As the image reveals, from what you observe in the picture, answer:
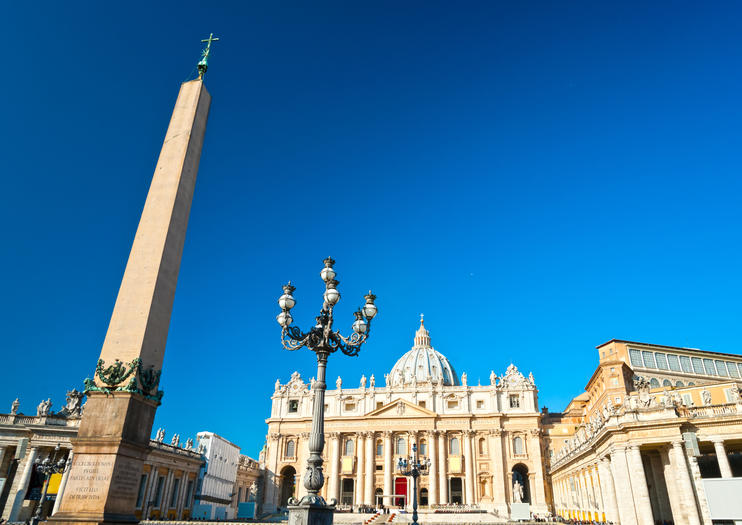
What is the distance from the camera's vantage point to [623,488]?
27.7 meters

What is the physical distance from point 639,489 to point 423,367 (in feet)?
265

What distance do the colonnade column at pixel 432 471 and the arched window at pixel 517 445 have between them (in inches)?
425

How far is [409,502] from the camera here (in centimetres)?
6838

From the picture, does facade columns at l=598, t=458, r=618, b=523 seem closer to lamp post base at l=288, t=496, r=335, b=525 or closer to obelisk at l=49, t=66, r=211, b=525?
lamp post base at l=288, t=496, r=335, b=525

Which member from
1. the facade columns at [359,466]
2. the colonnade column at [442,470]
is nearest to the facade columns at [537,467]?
the colonnade column at [442,470]

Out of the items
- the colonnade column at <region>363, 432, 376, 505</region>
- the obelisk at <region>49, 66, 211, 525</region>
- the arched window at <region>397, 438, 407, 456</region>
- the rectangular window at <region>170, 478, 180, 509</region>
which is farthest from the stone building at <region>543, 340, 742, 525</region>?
the rectangular window at <region>170, 478, 180, 509</region>

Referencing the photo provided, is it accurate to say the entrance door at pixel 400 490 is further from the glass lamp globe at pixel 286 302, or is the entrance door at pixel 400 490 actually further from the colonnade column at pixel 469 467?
the glass lamp globe at pixel 286 302

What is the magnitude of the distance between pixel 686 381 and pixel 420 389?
35532 mm

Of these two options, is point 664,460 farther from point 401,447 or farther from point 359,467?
point 359,467

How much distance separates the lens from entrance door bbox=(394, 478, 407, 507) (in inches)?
2682

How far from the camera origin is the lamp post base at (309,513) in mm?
9664

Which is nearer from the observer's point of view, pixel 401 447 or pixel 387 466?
pixel 387 466

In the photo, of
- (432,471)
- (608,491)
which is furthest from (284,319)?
(432,471)

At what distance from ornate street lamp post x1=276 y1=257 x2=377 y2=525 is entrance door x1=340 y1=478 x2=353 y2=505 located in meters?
64.8
